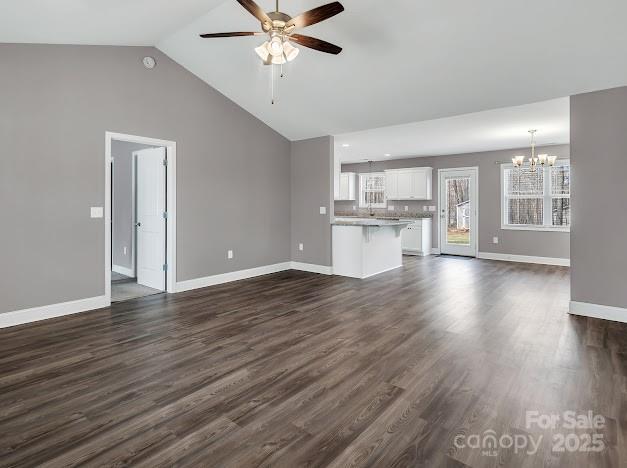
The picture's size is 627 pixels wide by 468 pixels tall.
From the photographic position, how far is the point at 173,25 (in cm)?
406

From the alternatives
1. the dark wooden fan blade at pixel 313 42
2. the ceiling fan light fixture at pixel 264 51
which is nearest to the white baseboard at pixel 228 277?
the ceiling fan light fixture at pixel 264 51

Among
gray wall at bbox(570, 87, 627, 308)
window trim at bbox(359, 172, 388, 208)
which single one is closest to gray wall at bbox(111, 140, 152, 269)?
gray wall at bbox(570, 87, 627, 308)

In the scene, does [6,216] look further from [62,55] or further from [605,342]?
[605,342]

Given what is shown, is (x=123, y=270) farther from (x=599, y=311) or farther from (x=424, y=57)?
(x=599, y=311)

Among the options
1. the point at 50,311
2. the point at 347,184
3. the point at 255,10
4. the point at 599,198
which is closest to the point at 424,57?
the point at 255,10

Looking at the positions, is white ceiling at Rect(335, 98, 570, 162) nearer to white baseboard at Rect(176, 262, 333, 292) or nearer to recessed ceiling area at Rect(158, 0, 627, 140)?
recessed ceiling area at Rect(158, 0, 627, 140)

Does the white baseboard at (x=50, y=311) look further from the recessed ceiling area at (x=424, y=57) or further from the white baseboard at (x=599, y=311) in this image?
the white baseboard at (x=599, y=311)

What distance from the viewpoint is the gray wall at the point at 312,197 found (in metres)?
6.33

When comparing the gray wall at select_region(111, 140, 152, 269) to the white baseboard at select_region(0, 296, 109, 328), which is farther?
the gray wall at select_region(111, 140, 152, 269)

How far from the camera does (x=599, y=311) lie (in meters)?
3.81

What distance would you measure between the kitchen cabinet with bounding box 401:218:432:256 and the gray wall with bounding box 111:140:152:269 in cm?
623

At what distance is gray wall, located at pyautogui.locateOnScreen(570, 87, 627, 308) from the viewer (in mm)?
3684

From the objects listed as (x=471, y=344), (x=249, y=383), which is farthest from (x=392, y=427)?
(x=471, y=344)

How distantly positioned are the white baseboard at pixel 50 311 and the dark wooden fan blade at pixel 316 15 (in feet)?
12.2
